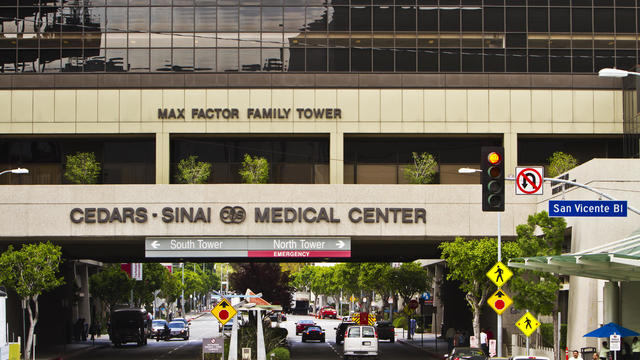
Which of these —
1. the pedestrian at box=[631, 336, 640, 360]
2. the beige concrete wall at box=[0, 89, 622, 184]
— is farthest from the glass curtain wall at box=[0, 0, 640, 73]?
the pedestrian at box=[631, 336, 640, 360]

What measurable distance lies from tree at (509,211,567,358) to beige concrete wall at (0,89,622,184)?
15560 mm

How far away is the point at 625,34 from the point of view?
180ft

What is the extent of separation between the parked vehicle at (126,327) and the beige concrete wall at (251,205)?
18.9 metres

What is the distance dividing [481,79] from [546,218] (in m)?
17.0

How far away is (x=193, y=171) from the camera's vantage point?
2096 inches

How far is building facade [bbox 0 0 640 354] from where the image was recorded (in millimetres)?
53344

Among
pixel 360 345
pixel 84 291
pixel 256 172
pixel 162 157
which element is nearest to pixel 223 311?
pixel 360 345

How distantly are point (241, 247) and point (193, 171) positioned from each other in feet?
28.0

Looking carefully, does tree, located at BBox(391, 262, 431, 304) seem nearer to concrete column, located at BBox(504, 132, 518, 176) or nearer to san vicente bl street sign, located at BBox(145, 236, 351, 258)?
concrete column, located at BBox(504, 132, 518, 176)

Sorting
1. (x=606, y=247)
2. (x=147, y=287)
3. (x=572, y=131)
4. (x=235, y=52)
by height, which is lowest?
(x=147, y=287)

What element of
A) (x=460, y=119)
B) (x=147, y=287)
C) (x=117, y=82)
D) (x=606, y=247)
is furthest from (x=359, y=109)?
(x=147, y=287)

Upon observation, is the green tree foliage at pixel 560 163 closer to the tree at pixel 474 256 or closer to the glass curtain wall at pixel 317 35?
the glass curtain wall at pixel 317 35

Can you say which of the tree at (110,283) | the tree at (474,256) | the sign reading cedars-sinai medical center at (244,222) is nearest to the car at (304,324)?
the tree at (110,283)

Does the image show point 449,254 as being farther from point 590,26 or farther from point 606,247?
point 590,26
